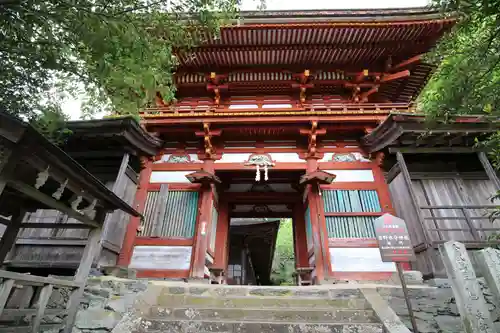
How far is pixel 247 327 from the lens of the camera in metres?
3.71

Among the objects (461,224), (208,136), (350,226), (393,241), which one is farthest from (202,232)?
(461,224)

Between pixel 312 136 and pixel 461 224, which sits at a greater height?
pixel 312 136

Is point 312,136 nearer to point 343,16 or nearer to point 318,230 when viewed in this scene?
point 318,230

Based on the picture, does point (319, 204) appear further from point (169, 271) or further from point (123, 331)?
point (123, 331)

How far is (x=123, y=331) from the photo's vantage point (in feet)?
11.3

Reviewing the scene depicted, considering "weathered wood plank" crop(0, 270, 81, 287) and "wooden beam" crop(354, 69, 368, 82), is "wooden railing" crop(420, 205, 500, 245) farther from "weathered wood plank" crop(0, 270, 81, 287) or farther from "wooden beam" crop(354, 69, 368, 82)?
"weathered wood plank" crop(0, 270, 81, 287)

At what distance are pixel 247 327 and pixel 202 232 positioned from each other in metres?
3.48

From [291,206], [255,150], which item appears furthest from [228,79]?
[291,206]

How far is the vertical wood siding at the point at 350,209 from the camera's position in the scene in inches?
273

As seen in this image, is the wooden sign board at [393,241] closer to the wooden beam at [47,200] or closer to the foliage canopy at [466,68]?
→ the foliage canopy at [466,68]

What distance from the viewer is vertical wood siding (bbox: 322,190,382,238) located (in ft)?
22.7

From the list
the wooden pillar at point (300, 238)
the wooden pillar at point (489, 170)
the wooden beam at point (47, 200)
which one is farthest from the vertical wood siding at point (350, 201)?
the wooden beam at point (47, 200)

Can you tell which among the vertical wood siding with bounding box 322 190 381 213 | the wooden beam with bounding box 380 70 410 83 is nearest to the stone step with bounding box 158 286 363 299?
the vertical wood siding with bounding box 322 190 381 213

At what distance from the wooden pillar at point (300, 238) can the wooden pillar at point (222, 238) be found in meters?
2.39
